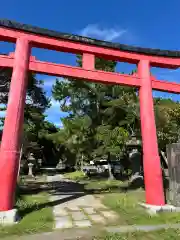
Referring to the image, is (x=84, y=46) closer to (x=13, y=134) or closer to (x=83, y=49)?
(x=83, y=49)

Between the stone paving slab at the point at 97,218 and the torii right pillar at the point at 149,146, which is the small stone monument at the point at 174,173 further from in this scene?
the stone paving slab at the point at 97,218

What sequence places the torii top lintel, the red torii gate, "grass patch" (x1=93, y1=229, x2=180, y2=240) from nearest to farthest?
"grass patch" (x1=93, y1=229, x2=180, y2=240)
the red torii gate
the torii top lintel

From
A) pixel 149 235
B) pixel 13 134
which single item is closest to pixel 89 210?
pixel 149 235

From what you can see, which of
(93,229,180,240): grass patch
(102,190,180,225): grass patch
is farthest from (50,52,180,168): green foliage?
(93,229,180,240): grass patch

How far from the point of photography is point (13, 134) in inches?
225

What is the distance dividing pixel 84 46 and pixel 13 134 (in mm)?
3721

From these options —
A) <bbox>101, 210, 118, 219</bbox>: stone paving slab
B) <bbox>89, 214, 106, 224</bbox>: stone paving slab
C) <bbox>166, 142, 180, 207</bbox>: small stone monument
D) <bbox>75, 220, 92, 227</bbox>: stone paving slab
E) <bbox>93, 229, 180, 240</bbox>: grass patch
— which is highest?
<bbox>166, 142, 180, 207</bbox>: small stone monument

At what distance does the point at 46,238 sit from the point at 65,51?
5578 mm

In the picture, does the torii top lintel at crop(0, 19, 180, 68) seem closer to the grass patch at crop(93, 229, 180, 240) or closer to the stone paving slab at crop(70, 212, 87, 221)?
the stone paving slab at crop(70, 212, 87, 221)

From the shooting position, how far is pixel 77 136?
17.6 meters

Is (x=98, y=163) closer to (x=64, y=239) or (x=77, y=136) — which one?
(x=77, y=136)

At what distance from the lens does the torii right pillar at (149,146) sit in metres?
6.40

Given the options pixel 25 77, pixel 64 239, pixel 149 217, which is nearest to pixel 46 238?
pixel 64 239

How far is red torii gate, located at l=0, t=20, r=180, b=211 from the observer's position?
5.59 meters
